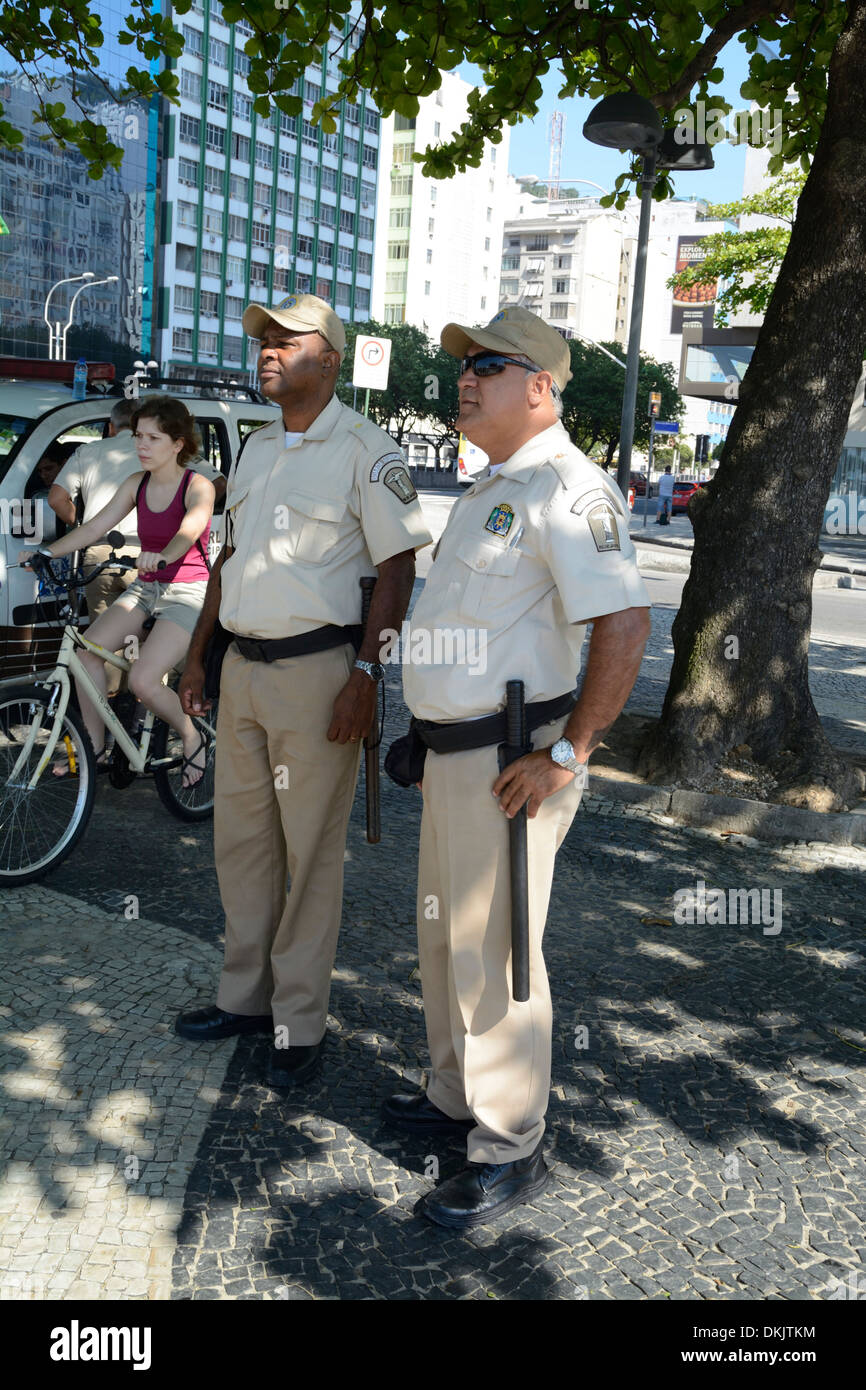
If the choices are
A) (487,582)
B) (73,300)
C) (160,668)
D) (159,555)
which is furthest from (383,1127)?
(73,300)

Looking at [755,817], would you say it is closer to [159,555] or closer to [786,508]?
[786,508]

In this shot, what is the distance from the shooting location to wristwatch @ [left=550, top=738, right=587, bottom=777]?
9.44 feet

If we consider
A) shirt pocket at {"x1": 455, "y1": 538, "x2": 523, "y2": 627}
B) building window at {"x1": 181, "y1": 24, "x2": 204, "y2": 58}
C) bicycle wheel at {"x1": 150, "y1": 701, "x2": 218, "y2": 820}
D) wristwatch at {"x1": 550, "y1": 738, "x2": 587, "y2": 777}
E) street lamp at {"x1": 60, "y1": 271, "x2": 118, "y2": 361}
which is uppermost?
building window at {"x1": 181, "y1": 24, "x2": 204, "y2": 58}

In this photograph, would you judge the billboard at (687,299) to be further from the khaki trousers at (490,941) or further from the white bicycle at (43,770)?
the khaki trousers at (490,941)

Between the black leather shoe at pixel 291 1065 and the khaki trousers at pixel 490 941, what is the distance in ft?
2.18

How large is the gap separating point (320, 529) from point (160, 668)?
2.09 metres

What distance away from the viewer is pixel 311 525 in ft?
11.6

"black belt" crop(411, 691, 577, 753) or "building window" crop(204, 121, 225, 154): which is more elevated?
"building window" crop(204, 121, 225, 154)

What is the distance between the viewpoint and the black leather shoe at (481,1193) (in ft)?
9.77

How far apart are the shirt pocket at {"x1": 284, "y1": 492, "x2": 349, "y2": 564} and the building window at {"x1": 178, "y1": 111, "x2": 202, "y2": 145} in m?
82.3

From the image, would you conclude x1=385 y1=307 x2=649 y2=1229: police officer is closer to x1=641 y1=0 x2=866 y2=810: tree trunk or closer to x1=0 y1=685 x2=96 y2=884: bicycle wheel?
x1=0 y1=685 x2=96 y2=884: bicycle wheel

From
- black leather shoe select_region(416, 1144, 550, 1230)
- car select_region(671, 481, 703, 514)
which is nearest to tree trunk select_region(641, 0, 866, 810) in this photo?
black leather shoe select_region(416, 1144, 550, 1230)
